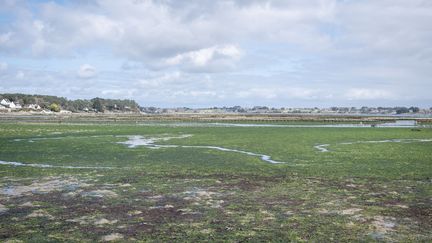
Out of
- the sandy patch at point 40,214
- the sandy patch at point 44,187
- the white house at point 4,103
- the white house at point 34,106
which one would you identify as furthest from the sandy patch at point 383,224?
the white house at point 4,103

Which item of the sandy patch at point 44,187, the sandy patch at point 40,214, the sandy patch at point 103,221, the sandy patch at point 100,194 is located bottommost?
the sandy patch at point 44,187

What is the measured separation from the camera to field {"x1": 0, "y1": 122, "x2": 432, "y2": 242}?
418 inches

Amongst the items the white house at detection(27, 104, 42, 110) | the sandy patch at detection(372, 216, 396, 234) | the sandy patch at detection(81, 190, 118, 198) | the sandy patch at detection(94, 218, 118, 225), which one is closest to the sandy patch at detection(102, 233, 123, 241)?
the sandy patch at detection(94, 218, 118, 225)

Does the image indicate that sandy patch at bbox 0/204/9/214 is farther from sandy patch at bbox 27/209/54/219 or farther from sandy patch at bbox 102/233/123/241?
sandy patch at bbox 102/233/123/241

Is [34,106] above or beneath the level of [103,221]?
above

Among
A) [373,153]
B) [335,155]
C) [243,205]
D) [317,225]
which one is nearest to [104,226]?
[243,205]

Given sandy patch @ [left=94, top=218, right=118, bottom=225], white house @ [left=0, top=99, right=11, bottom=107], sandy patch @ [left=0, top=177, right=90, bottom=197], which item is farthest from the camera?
white house @ [left=0, top=99, right=11, bottom=107]

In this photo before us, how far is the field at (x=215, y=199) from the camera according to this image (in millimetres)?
10625

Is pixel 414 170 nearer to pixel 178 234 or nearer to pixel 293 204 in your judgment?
pixel 293 204

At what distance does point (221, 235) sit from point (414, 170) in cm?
1530

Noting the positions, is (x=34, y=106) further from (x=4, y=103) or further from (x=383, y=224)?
(x=383, y=224)

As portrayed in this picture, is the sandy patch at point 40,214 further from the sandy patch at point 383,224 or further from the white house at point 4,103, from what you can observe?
the white house at point 4,103

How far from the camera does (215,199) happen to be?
14.5m

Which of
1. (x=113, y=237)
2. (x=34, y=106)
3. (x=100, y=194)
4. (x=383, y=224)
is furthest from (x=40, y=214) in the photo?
(x=34, y=106)
